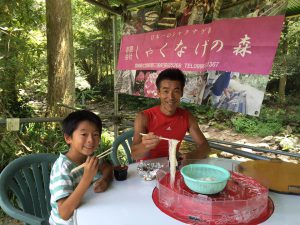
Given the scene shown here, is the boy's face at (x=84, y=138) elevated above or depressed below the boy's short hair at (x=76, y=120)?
below

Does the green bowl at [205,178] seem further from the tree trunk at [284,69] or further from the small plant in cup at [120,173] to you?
the tree trunk at [284,69]

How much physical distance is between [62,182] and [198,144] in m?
1.21

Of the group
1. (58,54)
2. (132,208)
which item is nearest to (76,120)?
(132,208)

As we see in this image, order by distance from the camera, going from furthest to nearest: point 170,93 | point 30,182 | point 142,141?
1. point 170,93
2. point 30,182
3. point 142,141

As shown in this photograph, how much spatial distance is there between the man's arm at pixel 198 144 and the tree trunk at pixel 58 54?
9.47 feet

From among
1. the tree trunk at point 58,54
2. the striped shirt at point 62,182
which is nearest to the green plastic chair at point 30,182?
the striped shirt at point 62,182

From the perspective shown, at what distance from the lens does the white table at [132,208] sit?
3.93ft

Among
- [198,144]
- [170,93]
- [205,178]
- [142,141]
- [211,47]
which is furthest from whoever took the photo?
[211,47]

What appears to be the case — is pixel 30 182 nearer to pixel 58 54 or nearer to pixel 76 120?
pixel 76 120

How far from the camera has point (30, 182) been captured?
1823 millimetres

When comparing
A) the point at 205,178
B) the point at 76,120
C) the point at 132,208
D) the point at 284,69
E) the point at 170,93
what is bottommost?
the point at 132,208

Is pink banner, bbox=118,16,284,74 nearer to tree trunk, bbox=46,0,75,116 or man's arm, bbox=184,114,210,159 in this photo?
man's arm, bbox=184,114,210,159

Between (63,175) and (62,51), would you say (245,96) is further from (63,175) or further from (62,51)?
(62,51)

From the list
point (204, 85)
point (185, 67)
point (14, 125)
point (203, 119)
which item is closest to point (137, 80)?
point (185, 67)
